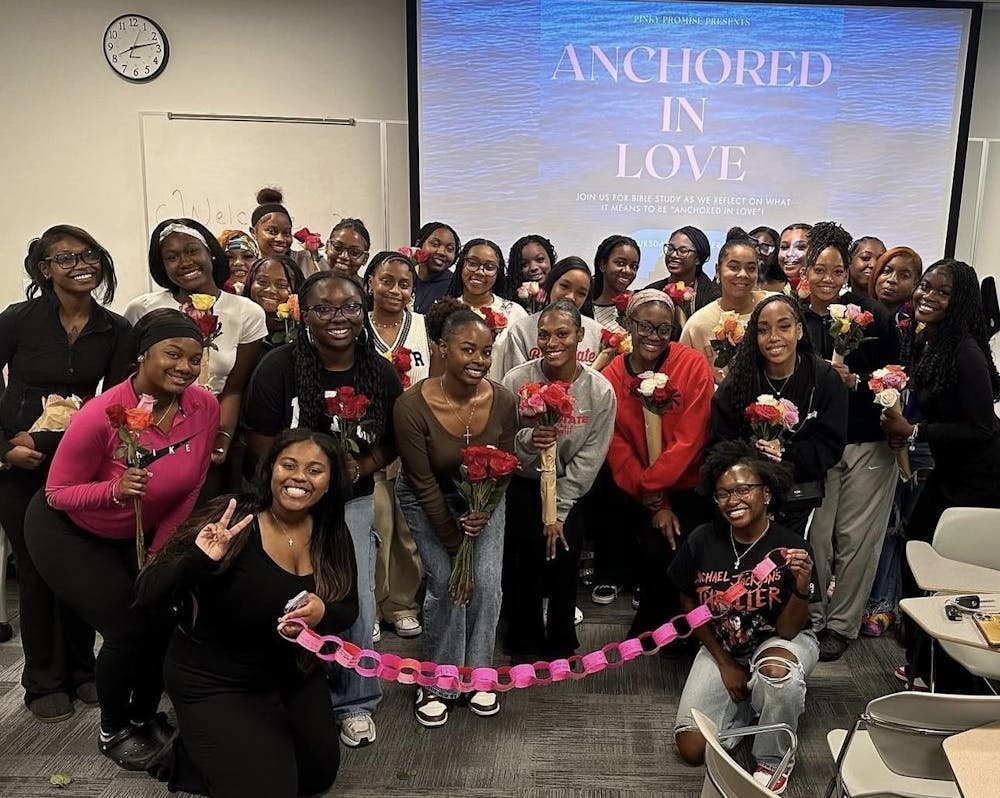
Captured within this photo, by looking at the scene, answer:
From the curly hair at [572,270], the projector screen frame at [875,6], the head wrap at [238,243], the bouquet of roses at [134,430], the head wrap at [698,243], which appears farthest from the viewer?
the projector screen frame at [875,6]

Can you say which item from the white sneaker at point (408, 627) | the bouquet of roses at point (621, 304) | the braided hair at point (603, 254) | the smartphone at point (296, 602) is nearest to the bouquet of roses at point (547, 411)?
the white sneaker at point (408, 627)

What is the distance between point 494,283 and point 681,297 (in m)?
1.02

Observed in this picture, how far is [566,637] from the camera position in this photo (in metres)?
3.46

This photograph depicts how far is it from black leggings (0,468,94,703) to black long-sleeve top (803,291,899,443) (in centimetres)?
313

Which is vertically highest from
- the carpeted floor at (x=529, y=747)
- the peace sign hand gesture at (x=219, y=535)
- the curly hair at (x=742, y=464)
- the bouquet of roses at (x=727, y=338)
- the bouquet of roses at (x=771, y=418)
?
the bouquet of roses at (x=727, y=338)

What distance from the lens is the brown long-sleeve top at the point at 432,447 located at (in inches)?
115

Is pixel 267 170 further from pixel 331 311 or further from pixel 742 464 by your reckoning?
pixel 742 464

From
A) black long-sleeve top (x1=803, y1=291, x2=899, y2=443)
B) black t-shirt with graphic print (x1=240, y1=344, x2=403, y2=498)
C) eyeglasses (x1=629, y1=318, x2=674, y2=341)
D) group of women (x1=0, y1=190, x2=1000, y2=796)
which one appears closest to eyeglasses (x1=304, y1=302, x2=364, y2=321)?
group of women (x1=0, y1=190, x2=1000, y2=796)

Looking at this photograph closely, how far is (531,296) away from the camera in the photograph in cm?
436

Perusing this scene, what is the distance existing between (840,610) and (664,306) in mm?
1585

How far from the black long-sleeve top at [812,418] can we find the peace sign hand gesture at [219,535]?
1.86m

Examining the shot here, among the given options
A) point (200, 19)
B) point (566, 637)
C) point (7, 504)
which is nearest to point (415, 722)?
point (566, 637)

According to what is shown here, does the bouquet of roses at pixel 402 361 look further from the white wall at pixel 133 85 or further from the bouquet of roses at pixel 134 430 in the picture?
the white wall at pixel 133 85

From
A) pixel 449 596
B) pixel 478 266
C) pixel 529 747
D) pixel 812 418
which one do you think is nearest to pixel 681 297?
pixel 478 266
